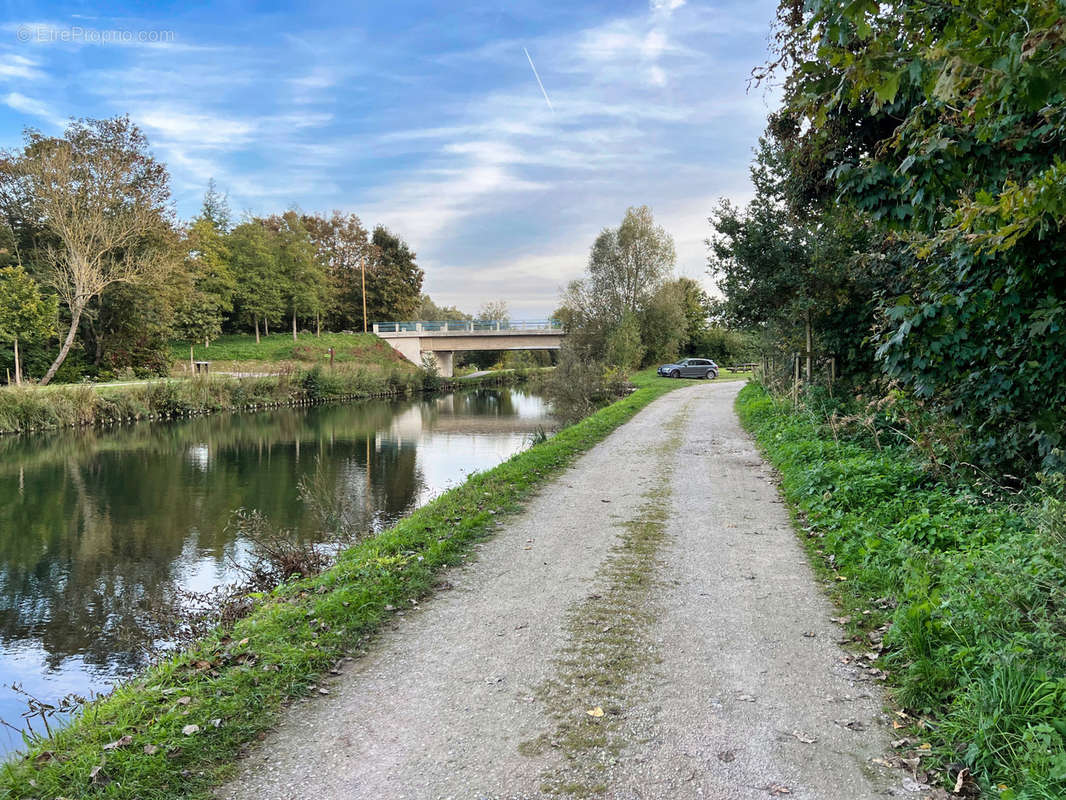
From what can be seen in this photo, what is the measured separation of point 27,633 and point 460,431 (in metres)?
20.4

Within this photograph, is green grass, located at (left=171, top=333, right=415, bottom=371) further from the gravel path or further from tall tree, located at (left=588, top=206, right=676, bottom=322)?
the gravel path

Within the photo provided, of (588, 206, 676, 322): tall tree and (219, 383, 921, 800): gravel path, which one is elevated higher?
(588, 206, 676, 322): tall tree

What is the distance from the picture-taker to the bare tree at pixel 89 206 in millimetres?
33906

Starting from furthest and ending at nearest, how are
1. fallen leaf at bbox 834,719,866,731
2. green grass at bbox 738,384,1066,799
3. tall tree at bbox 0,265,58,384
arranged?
tall tree at bbox 0,265,58,384
fallen leaf at bbox 834,719,866,731
green grass at bbox 738,384,1066,799

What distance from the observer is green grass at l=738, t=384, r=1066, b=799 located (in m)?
3.10

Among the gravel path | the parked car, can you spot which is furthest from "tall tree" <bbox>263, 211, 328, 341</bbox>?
the gravel path

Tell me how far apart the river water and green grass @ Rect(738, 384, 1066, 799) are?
6.63 metres

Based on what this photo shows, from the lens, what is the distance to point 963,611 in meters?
4.05

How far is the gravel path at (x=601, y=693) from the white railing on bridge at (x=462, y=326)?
159 feet

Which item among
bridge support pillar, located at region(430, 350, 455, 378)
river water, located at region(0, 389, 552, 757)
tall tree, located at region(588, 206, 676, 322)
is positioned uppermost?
tall tree, located at region(588, 206, 676, 322)

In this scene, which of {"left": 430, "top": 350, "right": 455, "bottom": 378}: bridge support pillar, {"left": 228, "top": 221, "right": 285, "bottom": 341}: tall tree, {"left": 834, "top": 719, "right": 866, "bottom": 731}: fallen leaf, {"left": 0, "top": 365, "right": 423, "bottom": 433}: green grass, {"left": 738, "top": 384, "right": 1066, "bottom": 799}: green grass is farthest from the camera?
{"left": 430, "top": 350, "right": 455, "bottom": 378}: bridge support pillar

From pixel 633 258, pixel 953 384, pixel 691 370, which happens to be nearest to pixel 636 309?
pixel 633 258

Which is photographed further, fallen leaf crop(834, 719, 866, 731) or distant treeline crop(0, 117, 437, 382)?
distant treeline crop(0, 117, 437, 382)

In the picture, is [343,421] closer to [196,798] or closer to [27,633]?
[27,633]
